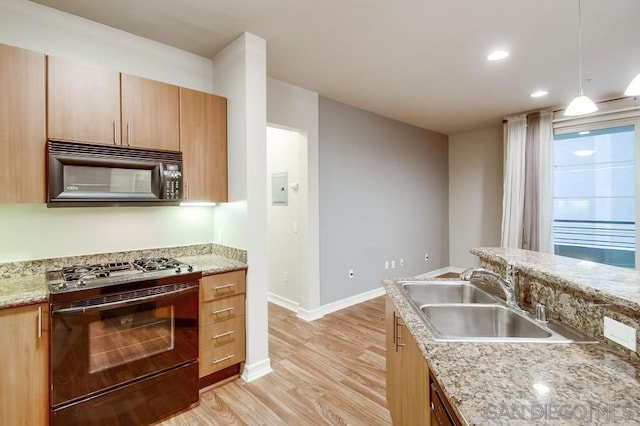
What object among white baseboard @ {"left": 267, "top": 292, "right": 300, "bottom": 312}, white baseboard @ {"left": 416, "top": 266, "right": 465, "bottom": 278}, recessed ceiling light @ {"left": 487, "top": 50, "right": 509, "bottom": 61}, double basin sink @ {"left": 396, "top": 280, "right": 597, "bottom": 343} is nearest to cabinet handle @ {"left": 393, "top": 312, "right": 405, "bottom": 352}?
double basin sink @ {"left": 396, "top": 280, "right": 597, "bottom": 343}

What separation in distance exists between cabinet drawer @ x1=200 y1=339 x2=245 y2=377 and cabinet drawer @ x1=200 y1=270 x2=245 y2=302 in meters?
0.41

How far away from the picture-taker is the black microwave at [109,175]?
1.96m

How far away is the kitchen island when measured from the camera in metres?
0.77

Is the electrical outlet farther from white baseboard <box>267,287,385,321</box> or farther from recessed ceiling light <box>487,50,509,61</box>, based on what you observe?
white baseboard <box>267,287,385,321</box>

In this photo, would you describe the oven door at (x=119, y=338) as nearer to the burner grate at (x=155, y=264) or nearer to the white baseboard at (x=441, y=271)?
the burner grate at (x=155, y=264)

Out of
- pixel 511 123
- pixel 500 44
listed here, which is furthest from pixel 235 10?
pixel 511 123

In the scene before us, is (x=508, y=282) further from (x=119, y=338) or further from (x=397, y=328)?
(x=119, y=338)

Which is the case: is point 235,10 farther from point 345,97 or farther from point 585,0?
point 585,0

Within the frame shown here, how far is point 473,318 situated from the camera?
1.65 meters

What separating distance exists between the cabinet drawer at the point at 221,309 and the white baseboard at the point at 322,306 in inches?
57.6

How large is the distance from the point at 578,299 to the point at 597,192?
4187mm

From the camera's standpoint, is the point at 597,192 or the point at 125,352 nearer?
the point at 125,352

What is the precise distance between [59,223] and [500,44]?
3847mm

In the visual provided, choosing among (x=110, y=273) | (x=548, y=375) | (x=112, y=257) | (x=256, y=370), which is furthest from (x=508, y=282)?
(x=112, y=257)
